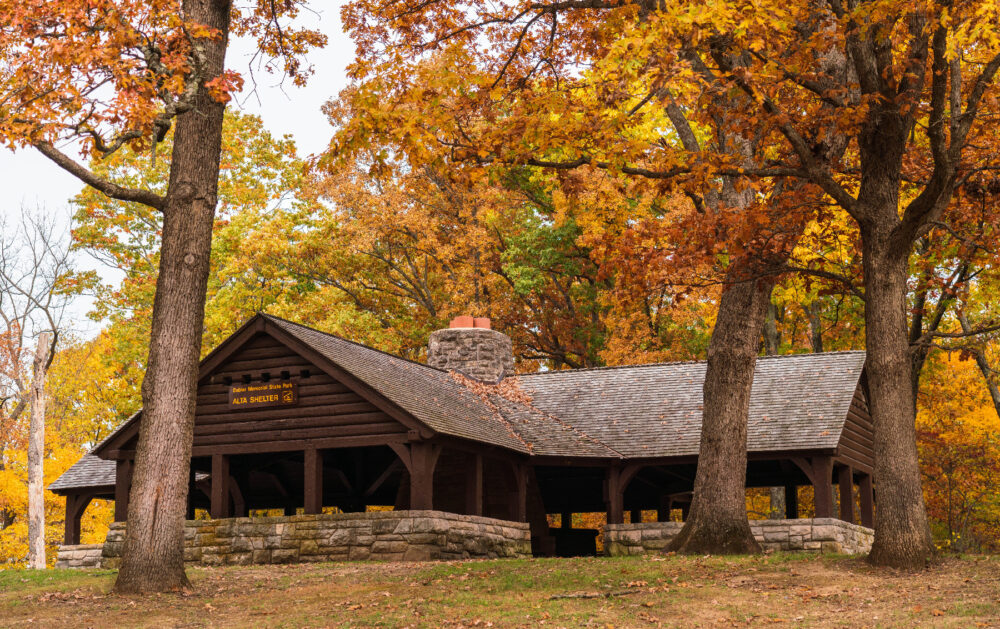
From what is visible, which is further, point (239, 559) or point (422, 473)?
point (239, 559)

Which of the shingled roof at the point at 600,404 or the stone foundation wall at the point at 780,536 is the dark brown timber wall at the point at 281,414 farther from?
the stone foundation wall at the point at 780,536

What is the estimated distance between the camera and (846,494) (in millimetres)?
21875

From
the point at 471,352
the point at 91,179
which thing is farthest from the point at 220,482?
the point at 91,179

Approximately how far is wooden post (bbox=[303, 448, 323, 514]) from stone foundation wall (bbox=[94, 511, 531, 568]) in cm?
31

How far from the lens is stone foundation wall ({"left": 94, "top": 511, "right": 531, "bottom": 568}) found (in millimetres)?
17422

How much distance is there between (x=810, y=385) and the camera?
22422mm

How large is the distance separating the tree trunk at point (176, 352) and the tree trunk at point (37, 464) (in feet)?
54.7

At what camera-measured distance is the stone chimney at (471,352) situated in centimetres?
2488

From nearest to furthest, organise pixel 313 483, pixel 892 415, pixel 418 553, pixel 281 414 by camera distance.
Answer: pixel 892 415, pixel 418 553, pixel 313 483, pixel 281 414

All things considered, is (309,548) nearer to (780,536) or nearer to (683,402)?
(780,536)

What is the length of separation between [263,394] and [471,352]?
6.57m

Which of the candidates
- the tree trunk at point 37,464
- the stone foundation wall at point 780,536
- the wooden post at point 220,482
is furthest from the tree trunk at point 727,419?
the tree trunk at point 37,464

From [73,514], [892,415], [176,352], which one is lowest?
[73,514]

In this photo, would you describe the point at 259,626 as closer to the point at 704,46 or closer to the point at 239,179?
the point at 704,46
